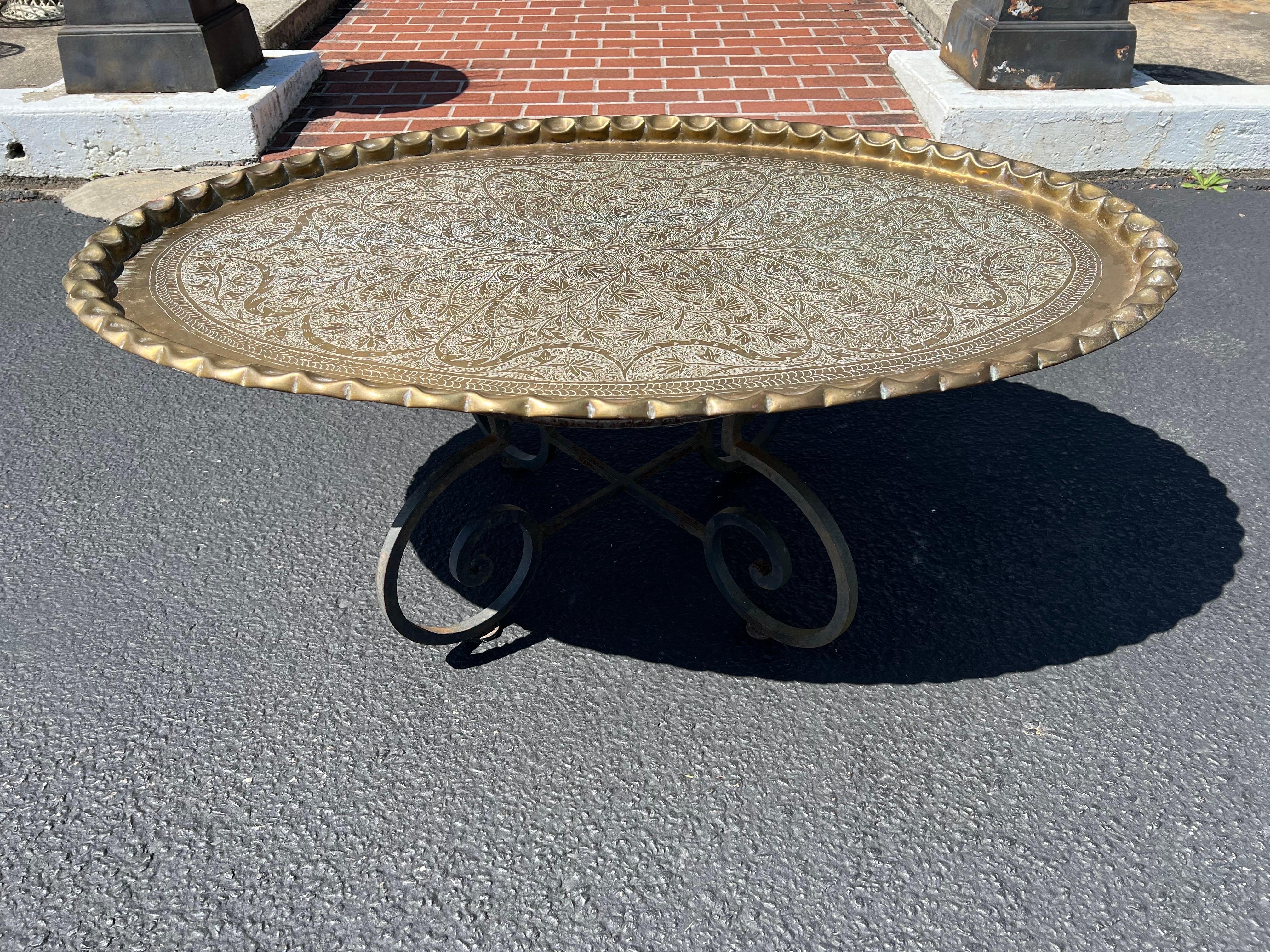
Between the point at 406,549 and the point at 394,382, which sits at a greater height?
the point at 394,382

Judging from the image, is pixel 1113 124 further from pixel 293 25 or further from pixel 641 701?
pixel 293 25

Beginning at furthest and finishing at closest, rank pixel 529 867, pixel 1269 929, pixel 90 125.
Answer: pixel 90 125 → pixel 529 867 → pixel 1269 929

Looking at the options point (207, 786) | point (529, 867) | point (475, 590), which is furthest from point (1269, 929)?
point (207, 786)

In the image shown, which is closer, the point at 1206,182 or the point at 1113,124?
the point at 1113,124

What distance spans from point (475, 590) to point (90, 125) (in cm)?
355

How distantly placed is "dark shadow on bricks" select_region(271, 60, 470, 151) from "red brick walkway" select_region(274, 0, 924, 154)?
12 mm

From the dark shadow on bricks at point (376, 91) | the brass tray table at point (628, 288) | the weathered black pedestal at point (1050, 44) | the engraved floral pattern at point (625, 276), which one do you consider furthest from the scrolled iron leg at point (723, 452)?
the dark shadow on bricks at point (376, 91)

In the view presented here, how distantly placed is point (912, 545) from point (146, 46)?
13.7 feet

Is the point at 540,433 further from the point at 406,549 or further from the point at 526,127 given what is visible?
the point at 526,127

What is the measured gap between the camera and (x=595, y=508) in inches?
102

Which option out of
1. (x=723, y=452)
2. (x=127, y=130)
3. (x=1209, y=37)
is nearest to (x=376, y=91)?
(x=127, y=130)

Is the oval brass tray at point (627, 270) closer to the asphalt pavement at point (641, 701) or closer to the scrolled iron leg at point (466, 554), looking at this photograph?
the scrolled iron leg at point (466, 554)

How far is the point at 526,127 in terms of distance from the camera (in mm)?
2980

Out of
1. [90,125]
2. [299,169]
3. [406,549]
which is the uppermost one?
[299,169]
